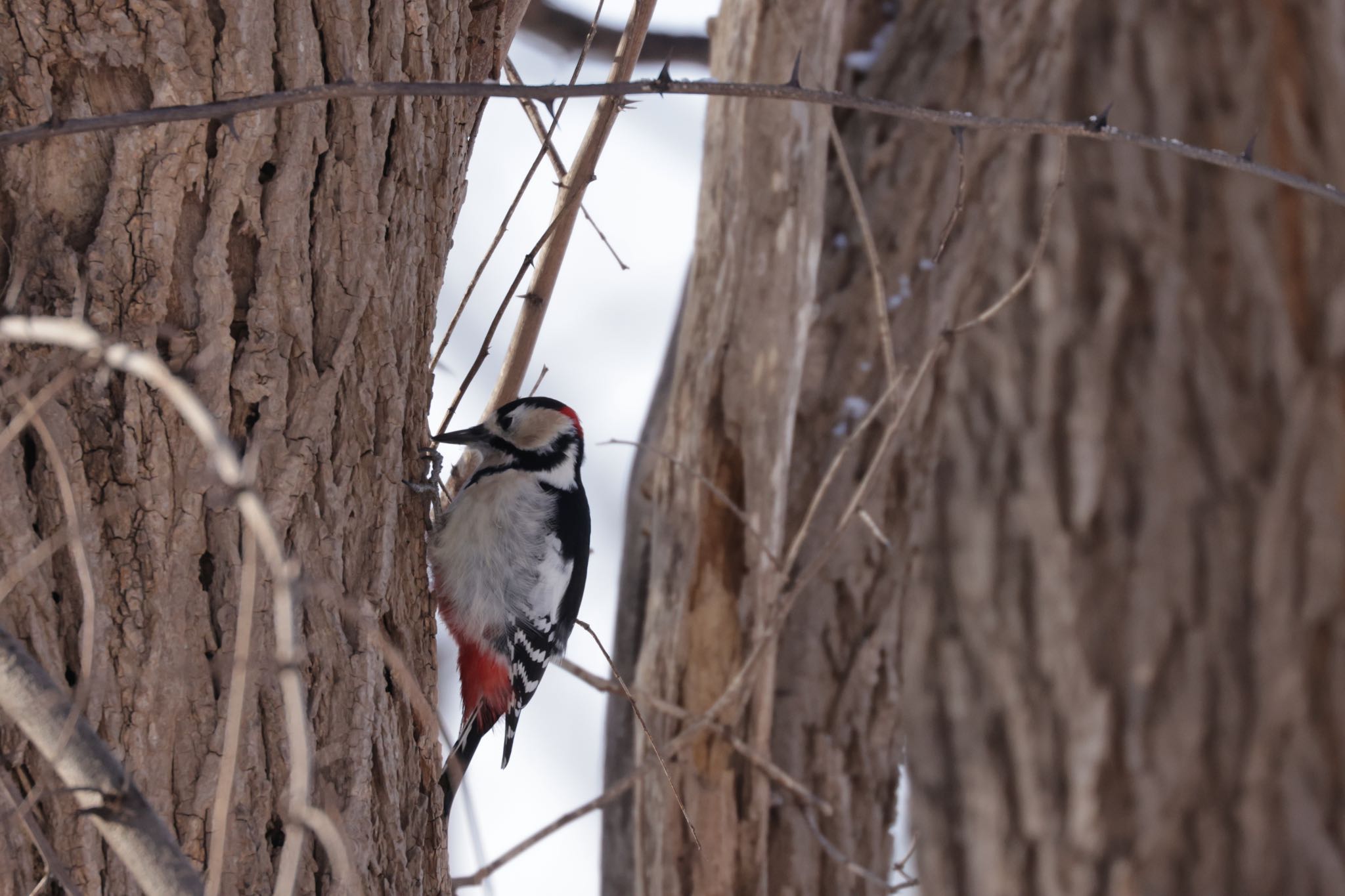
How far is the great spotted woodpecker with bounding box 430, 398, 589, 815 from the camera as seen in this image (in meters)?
2.88

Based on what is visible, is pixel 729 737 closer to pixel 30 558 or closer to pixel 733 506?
pixel 733 506

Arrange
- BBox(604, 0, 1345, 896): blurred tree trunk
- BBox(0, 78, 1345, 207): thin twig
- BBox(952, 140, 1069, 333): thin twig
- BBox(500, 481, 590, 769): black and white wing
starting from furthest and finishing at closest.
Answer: BBox(604, 0, 1345, 896): blurred tree trunk < BBox(500, 481, 590, 769): black and white wing < BBox(952, 140, 1069, 333): thin twig < BBox(0, 78, 1345, 207): thin twig

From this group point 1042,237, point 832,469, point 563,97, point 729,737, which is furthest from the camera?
point 729,737

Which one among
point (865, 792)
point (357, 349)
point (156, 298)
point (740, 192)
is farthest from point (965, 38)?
point (156, 298)

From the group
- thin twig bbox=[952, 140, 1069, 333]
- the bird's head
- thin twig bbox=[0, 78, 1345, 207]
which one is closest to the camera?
thin twig bbox=[0, 78, 1345, 207]

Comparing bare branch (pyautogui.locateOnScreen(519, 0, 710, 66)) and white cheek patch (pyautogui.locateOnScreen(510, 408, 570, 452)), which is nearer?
white cheek patch (pyautogui.locateOnScreen(510, 408, 570, 452))

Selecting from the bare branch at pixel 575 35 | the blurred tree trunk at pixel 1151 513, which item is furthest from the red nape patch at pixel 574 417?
the bare branch at pixel 575 35

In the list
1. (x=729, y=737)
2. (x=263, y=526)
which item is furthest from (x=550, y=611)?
(x=263, y=526)

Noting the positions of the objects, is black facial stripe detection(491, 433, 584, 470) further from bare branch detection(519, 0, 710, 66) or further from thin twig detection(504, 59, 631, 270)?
bare branch detection(519, 0, 710, 66)

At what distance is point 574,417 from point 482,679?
78 centimetres

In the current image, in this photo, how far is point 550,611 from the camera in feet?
10.2

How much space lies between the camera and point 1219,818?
5453mm

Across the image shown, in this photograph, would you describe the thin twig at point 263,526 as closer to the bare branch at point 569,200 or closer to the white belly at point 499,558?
the bare branch at point 569,200

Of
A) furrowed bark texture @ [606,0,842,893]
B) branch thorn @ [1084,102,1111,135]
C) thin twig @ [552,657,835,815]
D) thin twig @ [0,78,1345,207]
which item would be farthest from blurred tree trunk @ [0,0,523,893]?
furrowed bark texture @ [606,0,842,893]
